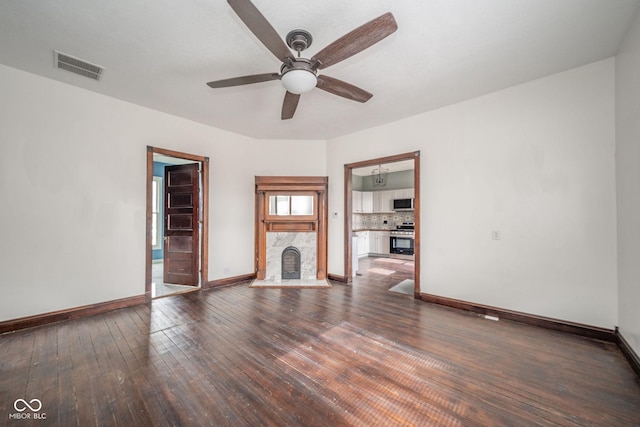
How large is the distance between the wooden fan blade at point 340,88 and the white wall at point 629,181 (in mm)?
2265

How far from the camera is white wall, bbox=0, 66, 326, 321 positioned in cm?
283

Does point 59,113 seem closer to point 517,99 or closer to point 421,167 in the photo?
point 421,167

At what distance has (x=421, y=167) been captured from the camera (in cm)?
398

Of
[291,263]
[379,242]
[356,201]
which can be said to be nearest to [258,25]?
[291,263]

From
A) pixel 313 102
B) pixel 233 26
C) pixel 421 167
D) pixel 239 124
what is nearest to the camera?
pixel 233 26

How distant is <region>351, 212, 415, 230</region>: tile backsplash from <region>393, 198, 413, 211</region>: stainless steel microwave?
0.38 m

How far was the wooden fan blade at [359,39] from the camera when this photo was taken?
1635mm

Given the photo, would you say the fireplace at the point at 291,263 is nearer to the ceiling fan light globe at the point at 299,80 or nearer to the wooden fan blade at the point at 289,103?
the wooden fan blade at the point at 289,103

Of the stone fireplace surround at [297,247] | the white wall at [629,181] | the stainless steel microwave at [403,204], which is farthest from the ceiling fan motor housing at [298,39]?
the stainless steel microwave at [403,204]

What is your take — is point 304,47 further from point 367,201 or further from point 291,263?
point 367,201

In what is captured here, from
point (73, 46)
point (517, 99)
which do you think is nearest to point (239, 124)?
point (73, 46)

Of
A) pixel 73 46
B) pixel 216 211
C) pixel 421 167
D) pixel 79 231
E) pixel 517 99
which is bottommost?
pixel 79 231

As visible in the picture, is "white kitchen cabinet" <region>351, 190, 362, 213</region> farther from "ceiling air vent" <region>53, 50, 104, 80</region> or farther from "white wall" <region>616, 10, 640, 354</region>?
"ceiling air vent" <region>53, 50, 104, 80</region>

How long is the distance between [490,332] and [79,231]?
5.18m
